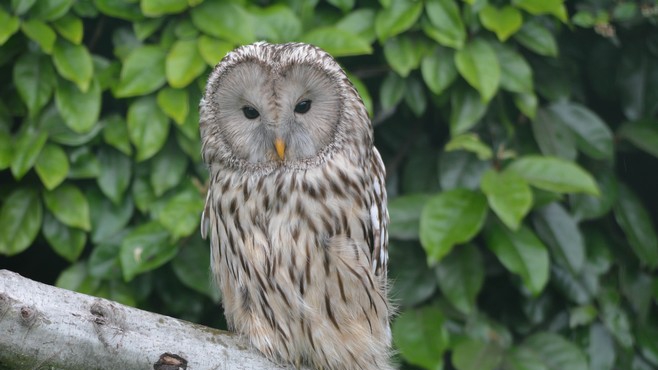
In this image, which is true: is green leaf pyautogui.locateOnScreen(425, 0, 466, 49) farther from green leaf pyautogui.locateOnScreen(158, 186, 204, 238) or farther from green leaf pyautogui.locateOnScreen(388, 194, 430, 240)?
green leaf pyautogui.locateOnScreen(158, 186, 204, 238)

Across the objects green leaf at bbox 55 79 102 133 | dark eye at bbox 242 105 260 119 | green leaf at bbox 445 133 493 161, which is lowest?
green leaf at bbox 445 133 493 161

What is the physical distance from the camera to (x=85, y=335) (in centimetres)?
204

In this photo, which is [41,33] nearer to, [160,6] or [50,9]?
[50,9]

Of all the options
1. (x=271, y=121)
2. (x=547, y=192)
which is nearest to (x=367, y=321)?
(x=271, y=121)

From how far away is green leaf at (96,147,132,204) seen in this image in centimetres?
337

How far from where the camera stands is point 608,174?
3.72 meters

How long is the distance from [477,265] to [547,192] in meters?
0.37

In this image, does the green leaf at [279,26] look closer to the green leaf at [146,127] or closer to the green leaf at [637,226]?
the green leaf at [146,127]

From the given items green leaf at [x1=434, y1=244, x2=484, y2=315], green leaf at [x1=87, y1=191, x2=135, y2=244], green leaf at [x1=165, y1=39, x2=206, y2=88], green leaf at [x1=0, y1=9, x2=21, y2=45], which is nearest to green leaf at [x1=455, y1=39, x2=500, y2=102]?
green leaf at [x1=434, y1=244, x2=484, y2=315]

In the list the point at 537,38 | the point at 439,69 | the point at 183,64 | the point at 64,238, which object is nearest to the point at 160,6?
the point at 183,64

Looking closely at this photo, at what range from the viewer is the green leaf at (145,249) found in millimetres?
3238

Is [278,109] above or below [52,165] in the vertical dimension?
above

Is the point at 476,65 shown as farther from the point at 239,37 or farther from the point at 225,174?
the point at 225,174

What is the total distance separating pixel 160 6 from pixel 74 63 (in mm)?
374
